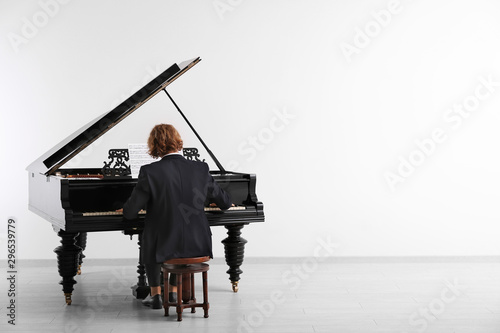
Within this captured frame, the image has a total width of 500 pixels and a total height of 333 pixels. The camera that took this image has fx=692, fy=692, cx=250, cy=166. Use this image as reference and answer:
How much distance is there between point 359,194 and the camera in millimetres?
6379

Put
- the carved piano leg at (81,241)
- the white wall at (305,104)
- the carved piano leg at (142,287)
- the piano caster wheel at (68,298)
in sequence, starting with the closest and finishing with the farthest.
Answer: the piano caster wheel at (68,298), the carved piano leg at (142,287), the carved piano leg at (81,241), the white wall at (305,104)

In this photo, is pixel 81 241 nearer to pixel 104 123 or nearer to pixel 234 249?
pixel 234 249

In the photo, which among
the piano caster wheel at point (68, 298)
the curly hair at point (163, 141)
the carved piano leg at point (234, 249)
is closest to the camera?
the curly hair at point (163, 141)

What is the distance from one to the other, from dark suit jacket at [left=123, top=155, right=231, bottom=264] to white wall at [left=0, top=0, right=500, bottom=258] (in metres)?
2.09

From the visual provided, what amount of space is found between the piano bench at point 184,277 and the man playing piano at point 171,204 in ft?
0.15

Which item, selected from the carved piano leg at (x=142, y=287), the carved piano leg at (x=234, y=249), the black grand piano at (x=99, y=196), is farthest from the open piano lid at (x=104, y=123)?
the carved piano leg at (x=234, y=249)

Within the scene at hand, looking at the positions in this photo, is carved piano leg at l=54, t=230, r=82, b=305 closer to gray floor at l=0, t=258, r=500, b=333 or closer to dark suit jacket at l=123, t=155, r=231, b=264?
gray floor at l=0, t=258, r=500, b=333

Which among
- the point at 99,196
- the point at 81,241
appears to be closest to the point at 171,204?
the point at 99,196

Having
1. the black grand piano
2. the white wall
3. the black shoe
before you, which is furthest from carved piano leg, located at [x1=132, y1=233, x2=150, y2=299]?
the white wall

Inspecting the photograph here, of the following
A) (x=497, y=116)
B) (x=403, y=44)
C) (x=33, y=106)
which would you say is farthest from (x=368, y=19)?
(x=33, y=106)

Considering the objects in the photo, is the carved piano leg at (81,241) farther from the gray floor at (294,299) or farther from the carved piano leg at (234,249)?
the carved piano leg at (234,249)

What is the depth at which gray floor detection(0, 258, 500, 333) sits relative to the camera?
4.13 m

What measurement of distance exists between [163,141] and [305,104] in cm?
238

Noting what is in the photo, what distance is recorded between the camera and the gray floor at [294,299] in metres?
4.13
